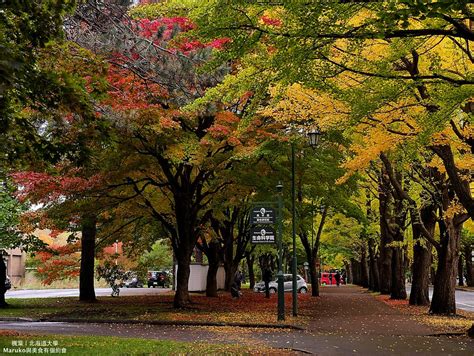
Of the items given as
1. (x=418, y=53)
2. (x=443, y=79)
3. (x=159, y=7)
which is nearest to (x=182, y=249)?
(x=159, y=7)

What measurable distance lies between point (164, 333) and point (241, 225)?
19783 millimetres

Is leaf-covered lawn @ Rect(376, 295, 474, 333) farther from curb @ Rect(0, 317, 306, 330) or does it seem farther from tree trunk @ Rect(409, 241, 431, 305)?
curb @ Rect(0, 317, 306, 330)

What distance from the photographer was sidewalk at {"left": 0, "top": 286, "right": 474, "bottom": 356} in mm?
11289

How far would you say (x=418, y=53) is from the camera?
12.7 meters

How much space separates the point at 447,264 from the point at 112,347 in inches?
504

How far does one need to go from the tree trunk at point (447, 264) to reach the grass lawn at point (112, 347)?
9.84m

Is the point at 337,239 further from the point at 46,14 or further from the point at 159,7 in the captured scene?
the point at 46,14

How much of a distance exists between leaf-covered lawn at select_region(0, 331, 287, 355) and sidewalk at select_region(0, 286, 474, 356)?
0.85 metres

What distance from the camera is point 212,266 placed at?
32656 millimetres

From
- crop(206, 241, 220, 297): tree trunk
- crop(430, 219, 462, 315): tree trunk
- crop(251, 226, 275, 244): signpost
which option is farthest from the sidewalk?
crop(206, 241, 220, 297): tree trunk

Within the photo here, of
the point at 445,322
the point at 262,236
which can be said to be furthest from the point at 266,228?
the point at 445,322

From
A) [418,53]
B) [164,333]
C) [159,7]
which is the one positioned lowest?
[164,333]

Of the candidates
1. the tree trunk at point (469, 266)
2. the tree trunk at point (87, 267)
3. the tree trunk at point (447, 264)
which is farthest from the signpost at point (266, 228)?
the tree trunk at point (469, 266)

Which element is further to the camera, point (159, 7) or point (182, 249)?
point (182, 249)
